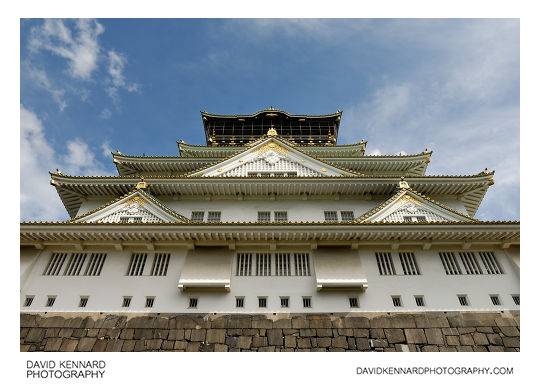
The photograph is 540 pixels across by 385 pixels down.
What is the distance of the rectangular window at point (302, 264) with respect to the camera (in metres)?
12.3

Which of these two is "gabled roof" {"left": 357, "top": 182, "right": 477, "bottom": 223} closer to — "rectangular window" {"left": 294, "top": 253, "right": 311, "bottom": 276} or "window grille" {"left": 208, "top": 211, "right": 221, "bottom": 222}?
"rectangular window" {"left": 294, "top": 253, "right": 311, "bottom": 276}

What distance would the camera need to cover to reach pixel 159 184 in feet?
53.1

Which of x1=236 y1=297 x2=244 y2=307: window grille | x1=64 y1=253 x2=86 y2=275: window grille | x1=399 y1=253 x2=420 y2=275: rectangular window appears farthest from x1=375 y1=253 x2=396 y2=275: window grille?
x1=64 y1=253 x2=86 y2=275: window grille

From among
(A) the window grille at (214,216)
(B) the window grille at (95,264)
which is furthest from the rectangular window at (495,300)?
(B) the window grille at (95,264)

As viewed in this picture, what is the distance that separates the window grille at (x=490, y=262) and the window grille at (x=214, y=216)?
11914 millimetres

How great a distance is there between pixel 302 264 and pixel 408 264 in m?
4.31

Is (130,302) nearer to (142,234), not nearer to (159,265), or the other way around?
(159,265)

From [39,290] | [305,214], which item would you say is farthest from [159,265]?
[305,214]

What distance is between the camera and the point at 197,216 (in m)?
16.1

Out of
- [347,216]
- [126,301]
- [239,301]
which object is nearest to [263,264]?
[239,301]

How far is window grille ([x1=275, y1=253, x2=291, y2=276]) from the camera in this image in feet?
40.3

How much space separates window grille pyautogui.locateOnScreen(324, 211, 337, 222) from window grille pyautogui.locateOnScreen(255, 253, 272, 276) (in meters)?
4.44
